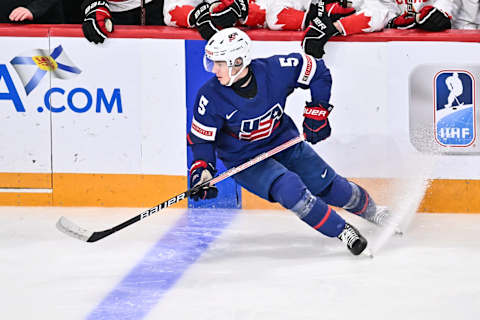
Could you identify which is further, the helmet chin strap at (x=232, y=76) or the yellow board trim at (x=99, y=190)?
the yellow board trim at (x=99, y=190)

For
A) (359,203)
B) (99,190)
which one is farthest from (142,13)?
(359,203)

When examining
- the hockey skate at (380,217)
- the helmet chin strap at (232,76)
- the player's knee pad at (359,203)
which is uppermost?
the helmet chin strap at (232,76)

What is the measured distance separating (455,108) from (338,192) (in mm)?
958

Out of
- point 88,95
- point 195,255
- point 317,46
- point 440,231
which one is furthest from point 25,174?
point 440,231

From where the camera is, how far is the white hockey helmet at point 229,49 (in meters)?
3.63

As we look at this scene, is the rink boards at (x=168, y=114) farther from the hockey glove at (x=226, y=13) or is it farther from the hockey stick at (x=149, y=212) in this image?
the hockey stick at (x=149, y=212)

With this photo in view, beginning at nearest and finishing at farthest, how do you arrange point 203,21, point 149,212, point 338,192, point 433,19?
point 149,212
point 338,192
point 433,19
point 203,21

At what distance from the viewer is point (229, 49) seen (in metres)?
3.63

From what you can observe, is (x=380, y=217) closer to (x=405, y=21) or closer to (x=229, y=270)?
(x=229, y=270)

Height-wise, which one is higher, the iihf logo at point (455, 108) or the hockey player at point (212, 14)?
the hockey player at point (212, 14)

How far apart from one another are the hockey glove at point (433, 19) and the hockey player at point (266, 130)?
0.88 meters

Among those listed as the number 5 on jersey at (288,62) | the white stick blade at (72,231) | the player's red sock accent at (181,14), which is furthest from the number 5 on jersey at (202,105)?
the player's red sock accent at (181,14)

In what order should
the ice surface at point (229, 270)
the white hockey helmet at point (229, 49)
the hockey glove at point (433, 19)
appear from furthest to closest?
the hockey glove at point (433, 19) < the white hockey helmet at point (229, 49) < the ice surface at point (229, 270)

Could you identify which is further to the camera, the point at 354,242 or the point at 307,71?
the point at 307,71
